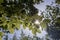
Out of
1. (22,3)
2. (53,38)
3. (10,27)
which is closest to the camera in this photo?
(10,27)

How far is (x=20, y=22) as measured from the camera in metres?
3.74

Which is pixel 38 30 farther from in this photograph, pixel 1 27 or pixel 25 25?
pixel 1 27

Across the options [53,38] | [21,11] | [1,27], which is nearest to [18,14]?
[21,11]

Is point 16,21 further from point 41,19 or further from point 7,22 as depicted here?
point 41,19

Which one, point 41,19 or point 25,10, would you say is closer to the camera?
point 41,19

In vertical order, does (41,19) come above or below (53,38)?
above

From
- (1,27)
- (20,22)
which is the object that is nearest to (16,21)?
(20,22)

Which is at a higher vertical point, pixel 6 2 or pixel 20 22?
pixel 6 2

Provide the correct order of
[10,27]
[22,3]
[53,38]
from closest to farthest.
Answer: [10,27]
[22,3]
[53,38]

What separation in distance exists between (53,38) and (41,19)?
53501 millimetres

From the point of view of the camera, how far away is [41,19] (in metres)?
3.76

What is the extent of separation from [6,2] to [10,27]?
515mm

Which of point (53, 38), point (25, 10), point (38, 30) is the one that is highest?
point (25, 10)

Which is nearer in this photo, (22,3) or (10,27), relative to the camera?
(10,27)
